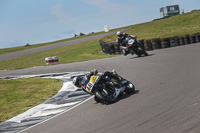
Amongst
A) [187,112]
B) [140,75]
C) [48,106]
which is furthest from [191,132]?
[140,75]

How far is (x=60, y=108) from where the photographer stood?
8.27m

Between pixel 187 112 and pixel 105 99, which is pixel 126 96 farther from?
pixel 187 112

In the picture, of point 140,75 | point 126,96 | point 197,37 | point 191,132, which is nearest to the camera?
point 191,132

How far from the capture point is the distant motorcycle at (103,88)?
24.4 feet

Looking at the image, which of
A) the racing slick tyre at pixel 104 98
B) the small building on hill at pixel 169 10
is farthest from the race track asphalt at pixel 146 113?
the small building on hill at pixel 169 10

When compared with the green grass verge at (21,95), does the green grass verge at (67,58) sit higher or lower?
lower

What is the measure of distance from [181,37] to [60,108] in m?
13.5

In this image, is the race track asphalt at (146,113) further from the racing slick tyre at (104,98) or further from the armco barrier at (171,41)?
the armco barrier at (171,41)

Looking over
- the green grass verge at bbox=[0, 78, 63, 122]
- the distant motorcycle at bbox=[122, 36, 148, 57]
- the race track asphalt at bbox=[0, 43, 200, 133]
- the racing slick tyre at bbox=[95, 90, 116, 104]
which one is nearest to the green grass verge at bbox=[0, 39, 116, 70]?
the distant motorcycle at bbox=[122, 36, 148, 57]

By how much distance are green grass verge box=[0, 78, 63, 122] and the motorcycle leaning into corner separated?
227 centimetres

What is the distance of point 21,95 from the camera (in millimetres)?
11375

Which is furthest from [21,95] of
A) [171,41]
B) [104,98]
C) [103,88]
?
[171,41]

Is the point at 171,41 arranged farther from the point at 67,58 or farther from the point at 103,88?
the point at 103,88

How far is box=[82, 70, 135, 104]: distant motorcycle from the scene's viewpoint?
7.45 m
